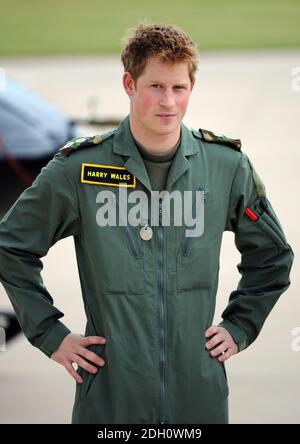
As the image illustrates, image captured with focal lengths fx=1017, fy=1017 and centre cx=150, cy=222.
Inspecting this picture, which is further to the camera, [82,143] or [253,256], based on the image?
[253,256]

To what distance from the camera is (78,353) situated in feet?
9.48


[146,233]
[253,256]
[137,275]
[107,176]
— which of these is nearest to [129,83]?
[107,176]

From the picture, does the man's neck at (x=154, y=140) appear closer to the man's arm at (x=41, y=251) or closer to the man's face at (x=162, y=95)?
the man's face at (x=162, y=95)

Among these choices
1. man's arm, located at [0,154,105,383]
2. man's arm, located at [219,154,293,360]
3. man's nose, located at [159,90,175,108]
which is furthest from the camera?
man's arm, located at [219,154,293,360]

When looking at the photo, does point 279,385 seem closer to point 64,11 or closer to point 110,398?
point 110,398

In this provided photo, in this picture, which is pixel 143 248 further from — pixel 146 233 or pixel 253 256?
pixel 253 256

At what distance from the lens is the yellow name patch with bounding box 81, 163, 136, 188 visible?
285 centimetres

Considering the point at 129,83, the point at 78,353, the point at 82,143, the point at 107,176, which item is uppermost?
the point at 129,83

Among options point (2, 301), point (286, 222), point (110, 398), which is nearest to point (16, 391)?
point (2, 301)

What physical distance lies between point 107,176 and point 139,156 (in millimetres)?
106

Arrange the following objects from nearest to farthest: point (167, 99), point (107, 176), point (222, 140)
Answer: point (167, 99)
point (107, 176)
point (222, 140)

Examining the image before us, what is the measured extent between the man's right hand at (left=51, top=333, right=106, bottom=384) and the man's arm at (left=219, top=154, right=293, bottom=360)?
384mm

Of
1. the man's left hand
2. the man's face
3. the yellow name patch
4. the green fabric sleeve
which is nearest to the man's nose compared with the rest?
the man's face

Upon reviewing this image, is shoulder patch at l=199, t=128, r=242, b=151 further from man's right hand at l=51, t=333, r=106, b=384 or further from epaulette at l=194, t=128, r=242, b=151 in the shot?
man's right hand at l=51, t=333, r=106, b=384
